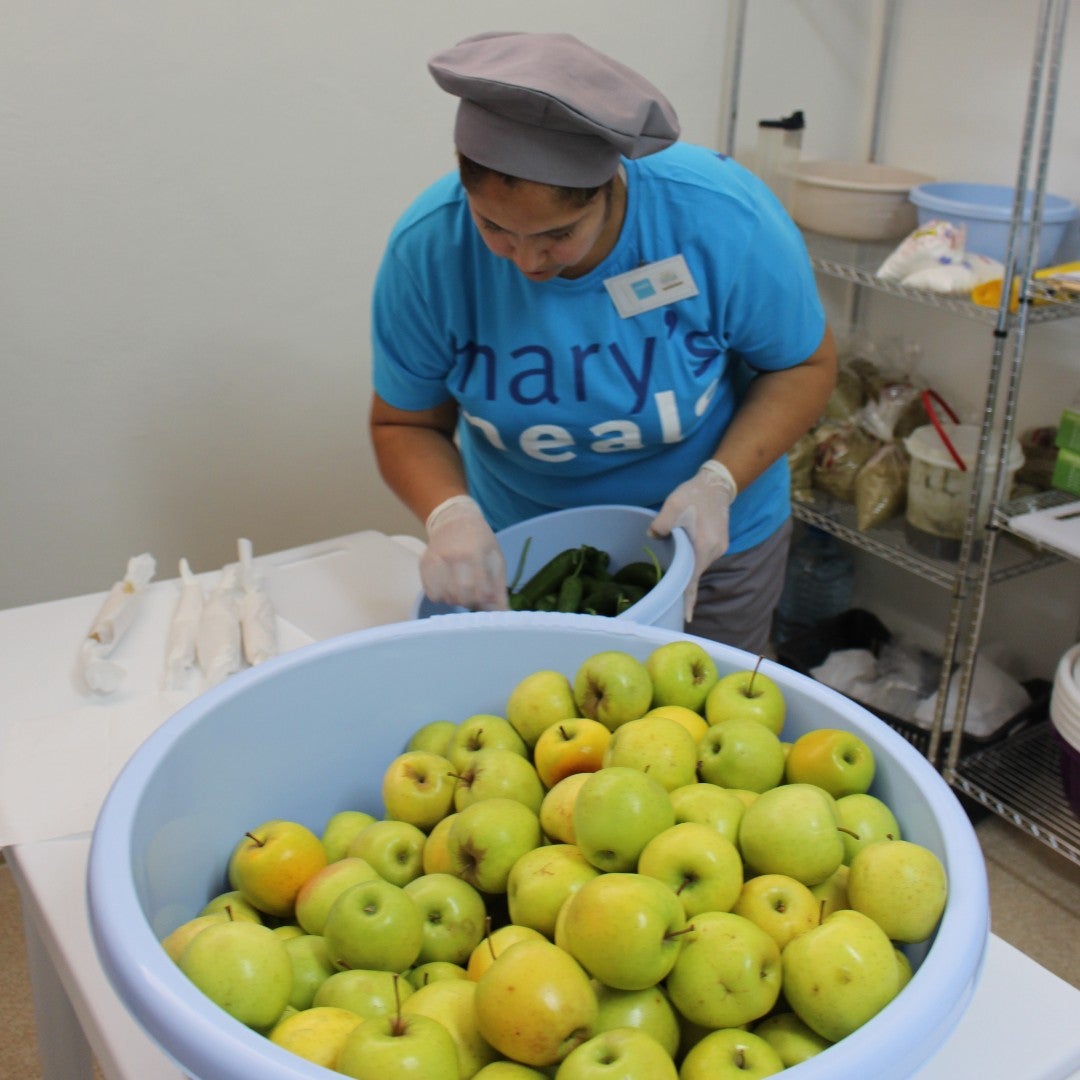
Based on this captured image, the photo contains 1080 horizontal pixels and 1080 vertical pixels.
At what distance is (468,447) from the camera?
1568 millimetres

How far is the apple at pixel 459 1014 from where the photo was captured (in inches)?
25.6

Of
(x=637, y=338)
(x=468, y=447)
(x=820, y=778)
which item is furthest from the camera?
(x=468, y=447)

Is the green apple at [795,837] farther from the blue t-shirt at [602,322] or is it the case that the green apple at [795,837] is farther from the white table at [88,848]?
the blue t-shirt at [602,322]

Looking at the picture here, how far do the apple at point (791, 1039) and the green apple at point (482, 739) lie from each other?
29 centimetres

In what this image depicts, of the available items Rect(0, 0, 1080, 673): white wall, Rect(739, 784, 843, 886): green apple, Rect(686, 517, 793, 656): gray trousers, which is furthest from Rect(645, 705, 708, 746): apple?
Rect(0, 0, 1080, 673): white wall

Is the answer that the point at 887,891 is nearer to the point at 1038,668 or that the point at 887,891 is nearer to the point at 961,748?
the point at 961,748

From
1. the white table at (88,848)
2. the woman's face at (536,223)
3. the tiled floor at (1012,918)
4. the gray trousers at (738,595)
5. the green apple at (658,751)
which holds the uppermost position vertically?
the woman's face at (536,223)

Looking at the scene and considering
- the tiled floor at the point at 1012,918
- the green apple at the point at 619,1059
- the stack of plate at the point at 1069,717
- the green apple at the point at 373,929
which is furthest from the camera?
the stack of plate at the point at 1069,717

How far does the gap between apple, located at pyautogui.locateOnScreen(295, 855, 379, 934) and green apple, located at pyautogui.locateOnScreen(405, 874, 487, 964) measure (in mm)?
38

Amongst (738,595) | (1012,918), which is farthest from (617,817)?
(1012,918)

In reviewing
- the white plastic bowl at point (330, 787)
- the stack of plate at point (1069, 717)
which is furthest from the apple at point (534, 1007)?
the stack of plate at point (1069, 717)

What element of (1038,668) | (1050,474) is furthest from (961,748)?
(1050,474)

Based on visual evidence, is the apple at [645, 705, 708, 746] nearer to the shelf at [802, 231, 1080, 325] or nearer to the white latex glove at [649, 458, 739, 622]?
the white latex glove at [649, 458, 739, 622]

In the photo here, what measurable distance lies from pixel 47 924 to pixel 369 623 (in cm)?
54
